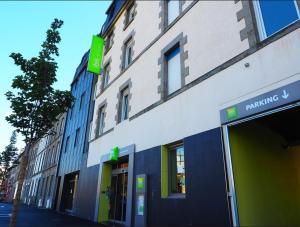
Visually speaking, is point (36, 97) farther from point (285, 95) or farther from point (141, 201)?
point (285, 95)

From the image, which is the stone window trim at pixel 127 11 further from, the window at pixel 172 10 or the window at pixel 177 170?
the window at pixel 177 170

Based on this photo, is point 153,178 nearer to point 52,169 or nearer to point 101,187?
point 101,187

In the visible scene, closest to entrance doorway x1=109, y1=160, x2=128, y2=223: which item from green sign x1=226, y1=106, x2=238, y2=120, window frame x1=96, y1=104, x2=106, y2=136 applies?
window frame x1=96, y1=104, x2=106, y2=136

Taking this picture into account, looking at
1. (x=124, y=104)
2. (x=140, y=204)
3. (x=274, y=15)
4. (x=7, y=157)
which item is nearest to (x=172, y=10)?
(x=124, y=104)

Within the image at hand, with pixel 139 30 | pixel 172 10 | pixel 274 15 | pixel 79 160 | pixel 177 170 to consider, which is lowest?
pixel 177 170

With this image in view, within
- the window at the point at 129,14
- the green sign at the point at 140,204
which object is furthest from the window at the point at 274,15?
the window at the point at 129,14

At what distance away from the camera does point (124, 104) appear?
12.8 m

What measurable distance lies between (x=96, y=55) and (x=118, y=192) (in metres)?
9.58

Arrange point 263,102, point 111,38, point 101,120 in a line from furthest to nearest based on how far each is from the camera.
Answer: point 111,38, point 101,120, point 263,102

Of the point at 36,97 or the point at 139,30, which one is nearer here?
the point at 36,97

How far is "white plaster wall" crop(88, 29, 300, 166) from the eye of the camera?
17.6 ft

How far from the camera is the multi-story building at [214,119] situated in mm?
5602

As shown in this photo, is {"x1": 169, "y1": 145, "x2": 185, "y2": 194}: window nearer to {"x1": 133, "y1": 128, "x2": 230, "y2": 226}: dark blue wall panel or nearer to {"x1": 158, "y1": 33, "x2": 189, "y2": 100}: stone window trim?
{"x1": 133, "y1": 128, "x2": 230, "y2": 226}: dark blue wall panel

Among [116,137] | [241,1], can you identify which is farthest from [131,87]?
[241,1]
